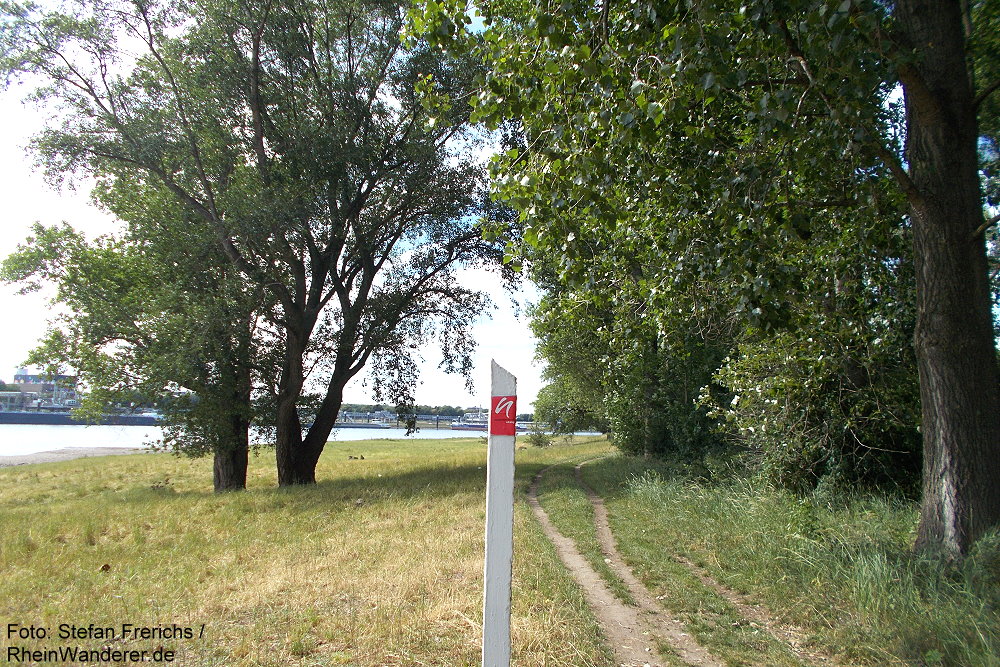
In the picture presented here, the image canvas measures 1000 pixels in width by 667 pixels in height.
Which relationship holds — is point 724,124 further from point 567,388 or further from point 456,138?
point 567,388

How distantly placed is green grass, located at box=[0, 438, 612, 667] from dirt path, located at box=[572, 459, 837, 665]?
0.81 metres

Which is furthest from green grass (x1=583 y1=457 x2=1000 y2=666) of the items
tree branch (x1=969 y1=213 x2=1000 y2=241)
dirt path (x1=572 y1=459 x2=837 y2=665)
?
tree branch (x1=969 y1=213 x2=1000 y2=241)

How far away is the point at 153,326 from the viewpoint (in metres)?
17.2

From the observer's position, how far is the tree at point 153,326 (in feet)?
54.4

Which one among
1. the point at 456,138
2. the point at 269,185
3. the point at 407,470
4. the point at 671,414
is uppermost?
the point at 456,138

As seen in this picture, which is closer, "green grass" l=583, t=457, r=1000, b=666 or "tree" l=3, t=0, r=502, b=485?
"green grass" l=583, t=457, r=1000, b=666

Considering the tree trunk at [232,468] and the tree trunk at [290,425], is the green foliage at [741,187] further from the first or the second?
the tree trunk at [232,468]

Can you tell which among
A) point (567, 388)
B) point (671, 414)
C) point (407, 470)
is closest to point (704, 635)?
point (671, 414)

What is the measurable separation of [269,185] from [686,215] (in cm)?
1292

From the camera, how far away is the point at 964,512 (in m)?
5.98

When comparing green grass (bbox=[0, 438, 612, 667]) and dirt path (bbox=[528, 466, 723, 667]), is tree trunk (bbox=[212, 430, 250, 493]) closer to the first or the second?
green grass (bbox=[0, 438, 612, 667])

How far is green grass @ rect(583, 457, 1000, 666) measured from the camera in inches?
189

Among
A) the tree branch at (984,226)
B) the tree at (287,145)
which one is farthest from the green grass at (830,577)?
the tree at (287,145)

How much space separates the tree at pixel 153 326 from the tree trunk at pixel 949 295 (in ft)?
48.4
